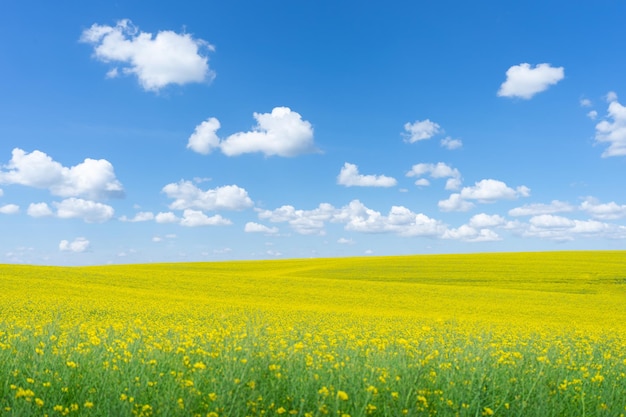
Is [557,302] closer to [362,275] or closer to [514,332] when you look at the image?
[514,332]

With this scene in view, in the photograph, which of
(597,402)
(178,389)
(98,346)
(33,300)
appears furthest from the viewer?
(33,300)

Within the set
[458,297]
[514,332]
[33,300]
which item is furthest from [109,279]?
[514,332]

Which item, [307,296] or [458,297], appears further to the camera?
[458,297]

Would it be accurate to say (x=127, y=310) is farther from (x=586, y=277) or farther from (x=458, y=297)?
(x=586, y=277)

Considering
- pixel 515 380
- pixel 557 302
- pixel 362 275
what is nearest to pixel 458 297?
pixel 557 302

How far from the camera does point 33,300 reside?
22141mm

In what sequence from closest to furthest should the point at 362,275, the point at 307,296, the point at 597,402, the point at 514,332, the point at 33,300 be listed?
the point at 597,402
the point at 514,332
the point at 33,300
the point at 307,296
the point at 362,275

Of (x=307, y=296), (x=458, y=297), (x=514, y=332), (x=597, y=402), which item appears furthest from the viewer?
(x=458, y=297)

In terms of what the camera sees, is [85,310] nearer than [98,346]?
No

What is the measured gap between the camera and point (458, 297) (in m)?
32.4

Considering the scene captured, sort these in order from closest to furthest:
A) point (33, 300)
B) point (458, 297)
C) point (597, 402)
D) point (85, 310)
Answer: point (597, 402) < point (85, 310) < point (33, 300) < point (458, 297)

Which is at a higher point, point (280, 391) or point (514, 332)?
point (280, 391)

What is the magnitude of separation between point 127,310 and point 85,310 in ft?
4.76

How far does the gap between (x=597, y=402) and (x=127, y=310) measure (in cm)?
1757
